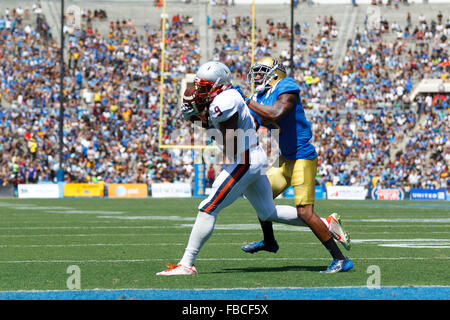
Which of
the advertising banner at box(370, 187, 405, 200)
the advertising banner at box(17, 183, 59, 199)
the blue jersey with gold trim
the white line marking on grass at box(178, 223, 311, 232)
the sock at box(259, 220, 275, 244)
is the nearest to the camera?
the blue jersey with gold trim

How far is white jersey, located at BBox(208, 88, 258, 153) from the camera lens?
22.4 feet

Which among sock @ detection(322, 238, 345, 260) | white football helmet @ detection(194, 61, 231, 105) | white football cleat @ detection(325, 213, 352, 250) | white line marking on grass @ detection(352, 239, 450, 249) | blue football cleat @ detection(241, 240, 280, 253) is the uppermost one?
white football helmet @ detection(194, 61, 231, 105)

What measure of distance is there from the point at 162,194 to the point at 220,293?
84.2 ft

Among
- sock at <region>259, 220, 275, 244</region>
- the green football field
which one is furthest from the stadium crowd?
sock at <region>259, 220, 275, 244</region>

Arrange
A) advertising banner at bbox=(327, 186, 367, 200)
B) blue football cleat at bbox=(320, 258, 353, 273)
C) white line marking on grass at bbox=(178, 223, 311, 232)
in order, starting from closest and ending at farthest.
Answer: blue football cleat at bbox=(320, 258, 353, 273), white line marking on grass at bbox=(178, 223, 311, 232), advertising banner at bbox=(327, 186, 367, 200)

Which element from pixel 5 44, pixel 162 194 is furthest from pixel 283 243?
pixel 5 44

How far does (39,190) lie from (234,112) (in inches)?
968

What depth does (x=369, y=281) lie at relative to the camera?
6.55 m

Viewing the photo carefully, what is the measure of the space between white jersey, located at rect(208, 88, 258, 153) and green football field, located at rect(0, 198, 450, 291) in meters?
1.15

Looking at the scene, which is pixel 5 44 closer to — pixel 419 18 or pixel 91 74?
pixel 91 74

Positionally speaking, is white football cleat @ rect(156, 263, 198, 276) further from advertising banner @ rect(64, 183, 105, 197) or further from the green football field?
advertising banner @ rect(64, 183, 105, 197)

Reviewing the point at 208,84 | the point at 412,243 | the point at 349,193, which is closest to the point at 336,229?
the point at 208,84

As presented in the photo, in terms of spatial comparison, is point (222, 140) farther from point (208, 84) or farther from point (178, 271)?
point (178, 271)

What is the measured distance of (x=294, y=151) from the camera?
7.58 metres
